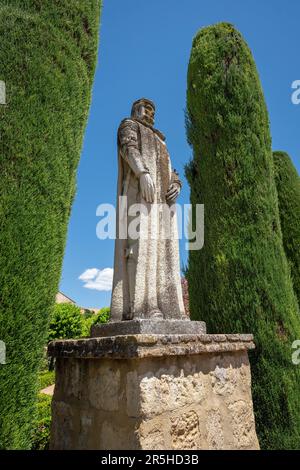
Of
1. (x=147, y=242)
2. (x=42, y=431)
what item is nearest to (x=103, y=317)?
(x=42, y=431)

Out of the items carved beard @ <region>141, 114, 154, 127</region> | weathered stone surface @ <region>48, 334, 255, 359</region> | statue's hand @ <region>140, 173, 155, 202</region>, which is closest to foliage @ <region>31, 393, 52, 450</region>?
weathered stone surface @ <region>48, 334, 255, 359</region>

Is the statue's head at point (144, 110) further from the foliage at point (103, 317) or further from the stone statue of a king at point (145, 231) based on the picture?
the foliage at point (103, 317)

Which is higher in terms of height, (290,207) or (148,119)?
(290,207)

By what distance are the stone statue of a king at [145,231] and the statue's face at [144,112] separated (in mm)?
53

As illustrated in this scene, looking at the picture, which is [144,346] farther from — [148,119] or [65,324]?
[65,324]

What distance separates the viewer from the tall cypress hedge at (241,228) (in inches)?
175

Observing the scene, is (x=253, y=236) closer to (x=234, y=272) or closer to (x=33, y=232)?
(x=234, y=272)

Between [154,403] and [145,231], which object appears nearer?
[154,403]

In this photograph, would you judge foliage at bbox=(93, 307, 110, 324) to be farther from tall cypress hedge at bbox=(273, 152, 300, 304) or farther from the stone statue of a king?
the stone statue of a king

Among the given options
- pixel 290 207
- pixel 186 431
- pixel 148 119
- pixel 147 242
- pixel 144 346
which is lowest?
pixel 186 431

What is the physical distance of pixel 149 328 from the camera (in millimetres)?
2645

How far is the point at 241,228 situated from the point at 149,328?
9.75 ft

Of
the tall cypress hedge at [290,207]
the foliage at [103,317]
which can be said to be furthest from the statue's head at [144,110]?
the foliage at [103,317]

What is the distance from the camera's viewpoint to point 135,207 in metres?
3.25
